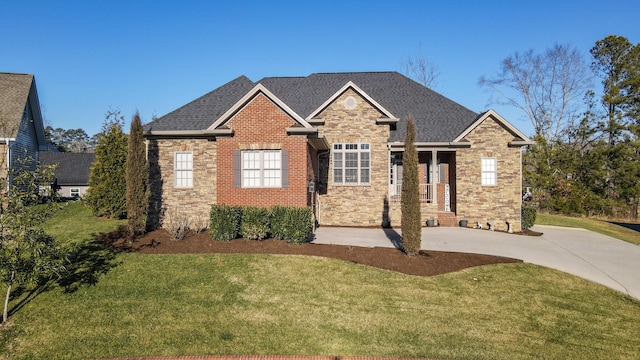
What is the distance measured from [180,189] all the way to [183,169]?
0.90m

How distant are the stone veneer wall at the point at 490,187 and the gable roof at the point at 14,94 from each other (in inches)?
946

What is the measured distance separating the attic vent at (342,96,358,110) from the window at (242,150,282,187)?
5.20m

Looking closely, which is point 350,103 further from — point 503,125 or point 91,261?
point 91,261

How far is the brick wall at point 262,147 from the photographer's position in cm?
1217

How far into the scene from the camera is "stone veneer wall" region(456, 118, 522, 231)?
1619 centimetres

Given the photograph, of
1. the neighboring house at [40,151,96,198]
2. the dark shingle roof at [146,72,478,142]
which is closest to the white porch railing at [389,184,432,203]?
the dark shingle roof at [146,72,478,142]

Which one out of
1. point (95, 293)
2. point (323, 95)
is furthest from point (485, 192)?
point (95, 293)

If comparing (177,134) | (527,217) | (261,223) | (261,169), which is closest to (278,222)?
(261,223)

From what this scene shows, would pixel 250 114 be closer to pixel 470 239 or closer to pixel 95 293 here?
pixel 95 293

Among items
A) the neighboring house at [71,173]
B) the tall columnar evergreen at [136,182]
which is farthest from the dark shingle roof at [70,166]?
the tall columnar evergreen at [136,182]

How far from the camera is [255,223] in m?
11.3

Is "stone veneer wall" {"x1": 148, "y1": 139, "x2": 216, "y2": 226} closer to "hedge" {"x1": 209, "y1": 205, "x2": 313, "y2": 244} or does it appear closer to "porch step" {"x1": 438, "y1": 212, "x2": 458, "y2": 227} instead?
"hedge" {"x1": 209, "y1": 205, "x2": 313, "y2": 244}

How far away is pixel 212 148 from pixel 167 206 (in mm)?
3310

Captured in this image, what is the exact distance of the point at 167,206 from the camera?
14852 mm
